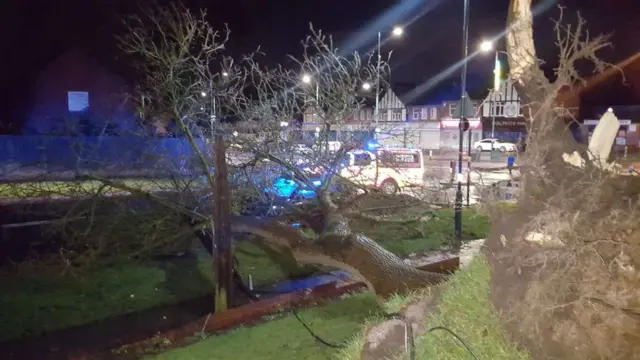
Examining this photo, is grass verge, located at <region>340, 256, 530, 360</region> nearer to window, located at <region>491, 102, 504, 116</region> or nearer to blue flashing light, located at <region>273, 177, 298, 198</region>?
blue flashing light, located at <region>273, 177, 298, 198</region>

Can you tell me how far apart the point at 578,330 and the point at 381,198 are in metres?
8.15

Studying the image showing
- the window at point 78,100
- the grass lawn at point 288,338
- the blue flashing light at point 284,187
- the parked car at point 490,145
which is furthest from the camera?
the parked car at point 490,145

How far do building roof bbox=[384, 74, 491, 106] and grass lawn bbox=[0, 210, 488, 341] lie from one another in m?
36.3

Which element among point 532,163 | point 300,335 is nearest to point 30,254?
point 300,335

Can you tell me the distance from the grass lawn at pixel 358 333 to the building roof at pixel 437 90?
39.1 meters

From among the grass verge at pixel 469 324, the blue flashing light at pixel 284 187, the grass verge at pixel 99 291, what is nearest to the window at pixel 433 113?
the grass verge at pixel 99 291

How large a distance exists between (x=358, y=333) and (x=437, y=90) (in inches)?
1774

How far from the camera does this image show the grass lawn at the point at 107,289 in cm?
864

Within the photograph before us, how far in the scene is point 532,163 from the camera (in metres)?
4.14

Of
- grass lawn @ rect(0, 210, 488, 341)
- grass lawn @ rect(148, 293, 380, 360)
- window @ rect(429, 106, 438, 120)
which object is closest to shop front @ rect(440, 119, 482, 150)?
window @ rect(429, 106, 438, 120)

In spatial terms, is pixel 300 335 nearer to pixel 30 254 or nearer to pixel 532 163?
pixel 532 163

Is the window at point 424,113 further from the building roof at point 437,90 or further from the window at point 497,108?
the window at point 497,108

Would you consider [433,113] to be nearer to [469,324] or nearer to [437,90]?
[437,90]

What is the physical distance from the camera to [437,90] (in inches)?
1912
